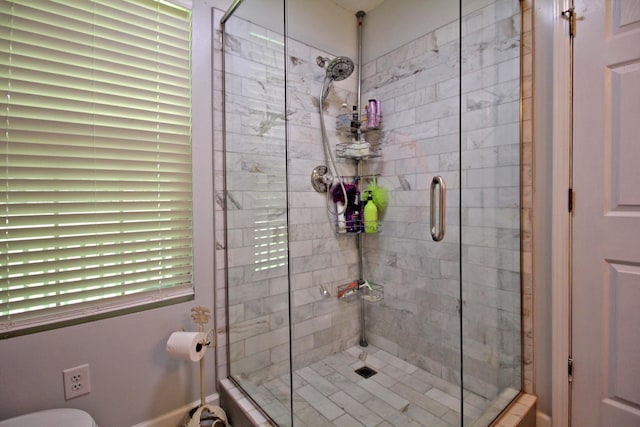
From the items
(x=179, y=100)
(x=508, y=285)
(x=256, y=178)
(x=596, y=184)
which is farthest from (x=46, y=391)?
(x=596, y=184)

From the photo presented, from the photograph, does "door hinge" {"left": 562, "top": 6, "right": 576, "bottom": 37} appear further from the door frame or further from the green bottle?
the green bottle

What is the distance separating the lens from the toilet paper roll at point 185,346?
51.2 inches

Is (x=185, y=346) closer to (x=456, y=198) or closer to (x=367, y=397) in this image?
(x=367, y=397)

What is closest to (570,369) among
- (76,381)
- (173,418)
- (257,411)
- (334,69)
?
(257,411)

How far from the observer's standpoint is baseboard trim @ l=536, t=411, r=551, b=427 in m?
1.38

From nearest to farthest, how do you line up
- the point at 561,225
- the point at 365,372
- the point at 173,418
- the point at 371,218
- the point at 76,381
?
the point at 76,381
the point at 561,225
the point at 173,418
the point at 365,372
the point at 371,218

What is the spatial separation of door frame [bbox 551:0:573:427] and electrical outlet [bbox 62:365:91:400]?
2065 millimetres

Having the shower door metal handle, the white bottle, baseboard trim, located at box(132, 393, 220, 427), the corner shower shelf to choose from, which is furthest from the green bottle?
baseboard trim, located at box(132, 393, 220, 427)

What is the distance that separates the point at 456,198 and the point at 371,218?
24.4 inches

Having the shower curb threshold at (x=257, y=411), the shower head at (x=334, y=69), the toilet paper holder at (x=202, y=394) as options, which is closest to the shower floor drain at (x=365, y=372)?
the shower curb threshold at (x=257, y=411)

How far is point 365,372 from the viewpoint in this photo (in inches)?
70.5

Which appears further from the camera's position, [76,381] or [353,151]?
[353,151]

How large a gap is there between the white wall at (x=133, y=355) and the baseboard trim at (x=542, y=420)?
162 centimetres

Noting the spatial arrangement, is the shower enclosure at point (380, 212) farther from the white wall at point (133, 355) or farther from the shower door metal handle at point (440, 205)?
the white wall at point (133, 355)
